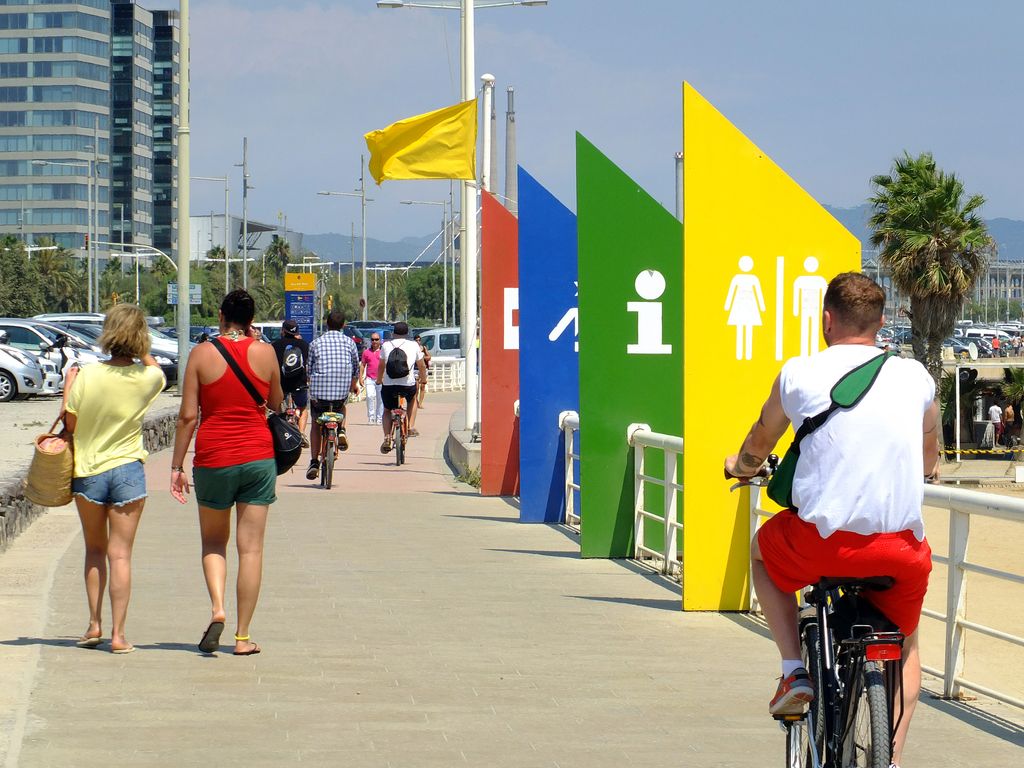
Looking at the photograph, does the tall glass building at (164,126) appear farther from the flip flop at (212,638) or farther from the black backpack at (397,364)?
the flip flop at (212,638)

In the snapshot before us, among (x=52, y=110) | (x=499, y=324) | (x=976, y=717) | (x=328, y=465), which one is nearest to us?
(x=976, y=717)

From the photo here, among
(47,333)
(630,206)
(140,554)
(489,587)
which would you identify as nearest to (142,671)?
(489,587)

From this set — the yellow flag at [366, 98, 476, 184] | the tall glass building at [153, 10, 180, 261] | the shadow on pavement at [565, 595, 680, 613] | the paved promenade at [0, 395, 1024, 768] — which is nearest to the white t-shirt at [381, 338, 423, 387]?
the yellow flag at [366, 98, 476, 184]

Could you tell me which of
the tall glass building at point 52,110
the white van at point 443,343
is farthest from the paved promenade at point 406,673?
the tall glass building at point 52,110

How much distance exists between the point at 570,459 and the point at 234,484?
251 inches

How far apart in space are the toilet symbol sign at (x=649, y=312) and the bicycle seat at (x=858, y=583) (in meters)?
6.78

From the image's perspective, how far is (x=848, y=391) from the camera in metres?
4.52

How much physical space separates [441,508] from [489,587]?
16.5ft

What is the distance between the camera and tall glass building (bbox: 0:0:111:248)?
140750 millimetres

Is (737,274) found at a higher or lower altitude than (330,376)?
higher

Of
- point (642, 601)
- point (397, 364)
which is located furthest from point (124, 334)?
point (397, 364)

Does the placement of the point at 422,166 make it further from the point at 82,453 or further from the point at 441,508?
the point at 82,453

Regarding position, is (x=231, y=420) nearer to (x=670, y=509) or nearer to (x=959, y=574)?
(x=959, y=574)

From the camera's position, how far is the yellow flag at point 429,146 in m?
18.5
